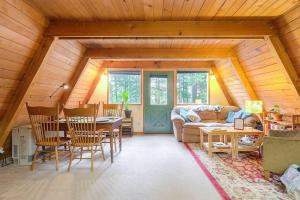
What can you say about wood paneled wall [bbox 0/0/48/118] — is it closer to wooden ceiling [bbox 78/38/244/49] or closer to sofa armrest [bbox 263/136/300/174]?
wooden ceiling [bbox 78/38/244/49]

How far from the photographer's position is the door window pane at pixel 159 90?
25.0ft

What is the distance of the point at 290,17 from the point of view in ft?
10.8

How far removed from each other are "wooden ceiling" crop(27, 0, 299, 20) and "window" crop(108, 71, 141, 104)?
395 centimetres

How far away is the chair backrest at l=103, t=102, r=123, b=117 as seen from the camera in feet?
18.0

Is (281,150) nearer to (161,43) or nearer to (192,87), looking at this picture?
(161,43)

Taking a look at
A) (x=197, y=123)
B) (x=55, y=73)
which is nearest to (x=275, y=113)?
(x=197, y=123)

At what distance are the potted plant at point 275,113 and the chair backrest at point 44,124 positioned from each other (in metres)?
4.24

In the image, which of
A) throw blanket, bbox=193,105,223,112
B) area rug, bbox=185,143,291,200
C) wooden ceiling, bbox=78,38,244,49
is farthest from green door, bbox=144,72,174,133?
area rug, bbox=185,143,291,200

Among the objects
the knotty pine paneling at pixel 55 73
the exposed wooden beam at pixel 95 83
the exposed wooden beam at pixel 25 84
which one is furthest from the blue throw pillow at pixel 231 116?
the exposed wooden beam at pixel 25 84

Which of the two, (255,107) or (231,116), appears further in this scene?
(231,116)

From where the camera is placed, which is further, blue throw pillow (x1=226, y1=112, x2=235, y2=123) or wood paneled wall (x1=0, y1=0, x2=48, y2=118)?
blue throw pillow (x1=226, y1=112, x2=235, y2=123)

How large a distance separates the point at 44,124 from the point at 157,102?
429 cm

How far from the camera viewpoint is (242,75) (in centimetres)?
548

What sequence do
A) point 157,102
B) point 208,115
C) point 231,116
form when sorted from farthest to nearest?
point 157,102
point 208,115
point 231,116
